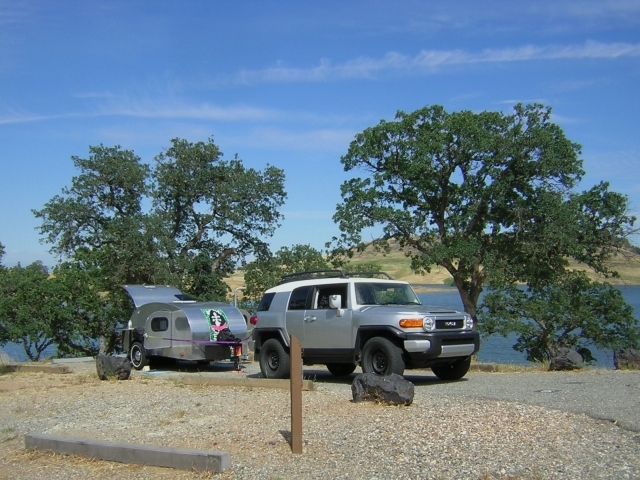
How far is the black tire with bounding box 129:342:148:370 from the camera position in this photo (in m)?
18.7

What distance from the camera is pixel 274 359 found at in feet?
46.2

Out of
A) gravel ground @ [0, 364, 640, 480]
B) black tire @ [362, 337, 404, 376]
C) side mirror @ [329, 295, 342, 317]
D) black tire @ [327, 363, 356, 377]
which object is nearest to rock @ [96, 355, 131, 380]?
gravel ground @ [0, 364, 640, 480]

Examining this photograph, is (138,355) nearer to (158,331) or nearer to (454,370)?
(158,331)

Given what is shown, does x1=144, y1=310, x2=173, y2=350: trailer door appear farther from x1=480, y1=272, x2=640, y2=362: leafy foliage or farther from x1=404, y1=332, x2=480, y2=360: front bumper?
x1=480, y1=272, x2=640, y2=362: leafy foliage

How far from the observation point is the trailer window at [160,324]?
18234mm

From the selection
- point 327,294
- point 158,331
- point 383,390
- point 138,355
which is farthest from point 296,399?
point 138,355

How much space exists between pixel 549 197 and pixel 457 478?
22.6 metres

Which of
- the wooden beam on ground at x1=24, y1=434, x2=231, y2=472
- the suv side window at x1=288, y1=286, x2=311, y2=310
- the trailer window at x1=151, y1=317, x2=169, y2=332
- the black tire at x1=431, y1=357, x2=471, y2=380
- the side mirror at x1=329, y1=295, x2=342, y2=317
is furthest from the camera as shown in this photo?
the trailer window at x1=151, y1=317, x2=169, y2=332

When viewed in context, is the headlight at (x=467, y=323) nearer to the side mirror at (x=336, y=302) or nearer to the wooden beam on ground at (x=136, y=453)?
the side mirror at (x=336, y=302)

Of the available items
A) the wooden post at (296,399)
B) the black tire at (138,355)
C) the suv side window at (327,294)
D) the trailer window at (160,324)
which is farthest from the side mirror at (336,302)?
the black tire at (138,355)

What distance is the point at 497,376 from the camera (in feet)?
45.6

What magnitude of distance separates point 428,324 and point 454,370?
1.72m

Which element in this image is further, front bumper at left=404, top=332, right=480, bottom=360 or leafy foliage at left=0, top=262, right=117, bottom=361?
leafy foliage at left=0, top=262, right=117, bottom=361

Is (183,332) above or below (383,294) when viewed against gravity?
below
